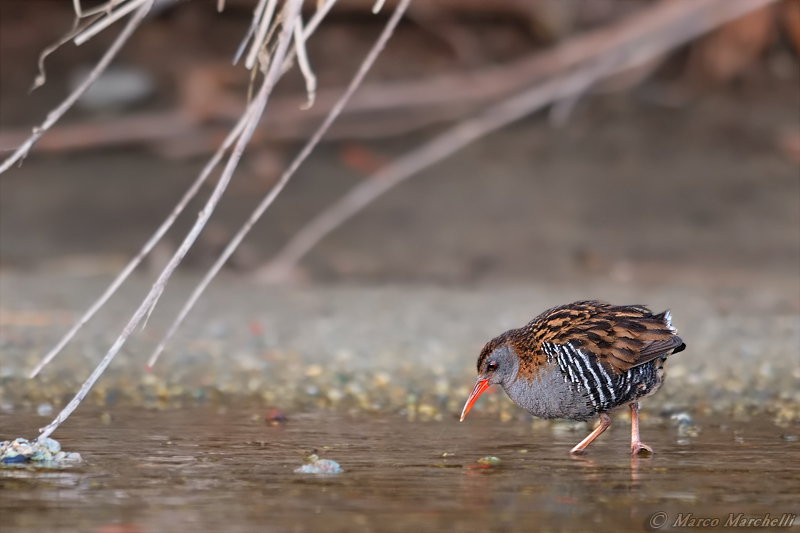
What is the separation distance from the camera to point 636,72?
12461 millimetres

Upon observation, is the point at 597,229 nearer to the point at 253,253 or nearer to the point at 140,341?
Result: the point at 253,253

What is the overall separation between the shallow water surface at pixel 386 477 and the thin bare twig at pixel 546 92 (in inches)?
181

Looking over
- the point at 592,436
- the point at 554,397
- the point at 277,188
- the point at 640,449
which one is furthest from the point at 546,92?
the point at 277,188

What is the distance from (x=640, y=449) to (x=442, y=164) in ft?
25.0

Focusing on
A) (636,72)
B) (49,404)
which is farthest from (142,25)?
(49,404)

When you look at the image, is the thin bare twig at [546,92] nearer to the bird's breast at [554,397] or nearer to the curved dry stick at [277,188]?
the bird's breast at [554,397]

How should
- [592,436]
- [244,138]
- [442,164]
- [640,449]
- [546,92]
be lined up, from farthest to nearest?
1. [442,164]
2. [546,92]
3. [592,436]
4. [640,449]
5. [244,138]

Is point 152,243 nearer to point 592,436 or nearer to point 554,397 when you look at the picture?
point 554,397

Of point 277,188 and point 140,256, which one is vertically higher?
point 277,188

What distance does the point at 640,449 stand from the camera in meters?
4.79

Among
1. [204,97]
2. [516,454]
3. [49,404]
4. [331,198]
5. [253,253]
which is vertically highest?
[204,97]

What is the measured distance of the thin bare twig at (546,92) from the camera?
988 cm

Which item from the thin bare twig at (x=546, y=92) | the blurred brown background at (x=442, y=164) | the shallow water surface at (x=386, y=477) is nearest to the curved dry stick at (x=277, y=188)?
the shallow water surface at (x=386, y=477)

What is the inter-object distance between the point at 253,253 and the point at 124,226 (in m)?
1.53
